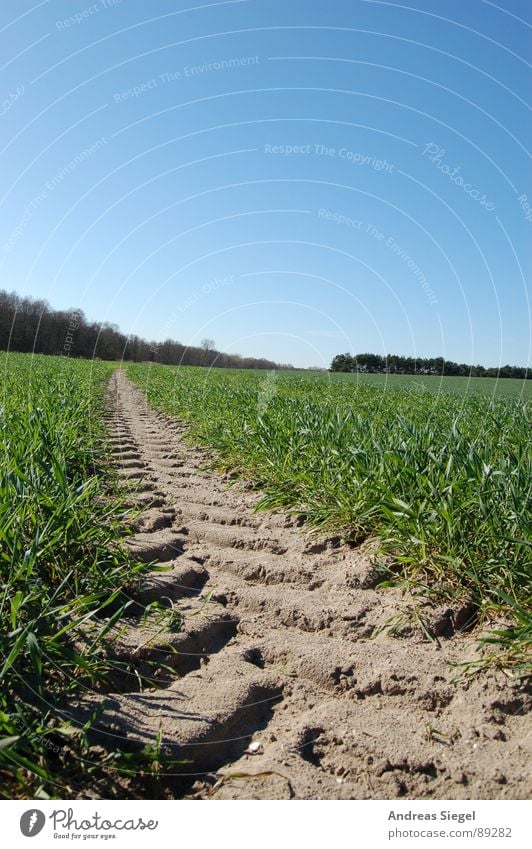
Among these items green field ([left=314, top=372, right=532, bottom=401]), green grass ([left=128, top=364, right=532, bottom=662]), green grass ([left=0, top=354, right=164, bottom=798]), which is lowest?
green grass ([left=0, top=354, right=164, bottom=798])

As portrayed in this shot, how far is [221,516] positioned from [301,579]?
1.31 m

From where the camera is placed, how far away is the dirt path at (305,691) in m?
1.83

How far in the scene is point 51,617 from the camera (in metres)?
2.39

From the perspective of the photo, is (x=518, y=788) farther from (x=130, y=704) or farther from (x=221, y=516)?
(x=221, y=516)

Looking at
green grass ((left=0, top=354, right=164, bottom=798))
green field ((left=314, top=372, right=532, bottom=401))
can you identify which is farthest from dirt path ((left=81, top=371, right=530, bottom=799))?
green field ((left=314, top=372, right=532, bottom=401))

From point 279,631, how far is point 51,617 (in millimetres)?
1022

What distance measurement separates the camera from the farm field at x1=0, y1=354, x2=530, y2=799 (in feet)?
6.05

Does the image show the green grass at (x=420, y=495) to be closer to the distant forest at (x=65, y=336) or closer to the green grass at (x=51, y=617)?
the green grass at (x=51, y=617)

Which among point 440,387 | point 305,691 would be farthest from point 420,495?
point 440,387

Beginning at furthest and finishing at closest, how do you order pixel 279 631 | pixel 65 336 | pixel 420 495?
pixel 65 336 → pixel 420 495 → pixel 279 631

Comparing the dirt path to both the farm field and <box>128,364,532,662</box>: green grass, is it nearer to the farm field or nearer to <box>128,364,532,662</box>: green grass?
the farm field

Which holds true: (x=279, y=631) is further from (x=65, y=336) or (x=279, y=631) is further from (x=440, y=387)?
(x=65, y=336)

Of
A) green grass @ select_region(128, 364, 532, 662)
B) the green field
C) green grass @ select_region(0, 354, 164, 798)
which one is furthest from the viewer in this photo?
the green field

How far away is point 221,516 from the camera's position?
441 cm
